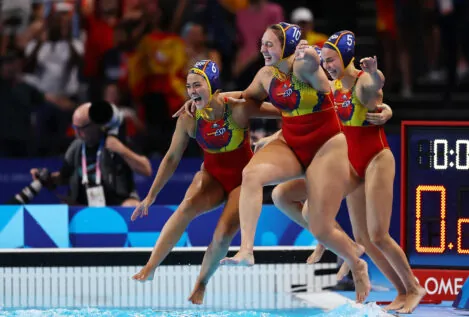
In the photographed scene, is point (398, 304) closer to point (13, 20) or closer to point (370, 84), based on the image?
point (370, 84)

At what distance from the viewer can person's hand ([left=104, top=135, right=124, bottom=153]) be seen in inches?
422

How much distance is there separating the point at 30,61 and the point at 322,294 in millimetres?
5420

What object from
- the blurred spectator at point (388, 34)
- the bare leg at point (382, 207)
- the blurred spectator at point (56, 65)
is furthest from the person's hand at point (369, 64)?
the blurred spectator at point (56, 65)

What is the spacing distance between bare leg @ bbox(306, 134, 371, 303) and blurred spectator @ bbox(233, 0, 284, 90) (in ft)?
17.6

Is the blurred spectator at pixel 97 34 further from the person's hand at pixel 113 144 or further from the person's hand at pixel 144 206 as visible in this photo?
the person's hand at pixel 144 206

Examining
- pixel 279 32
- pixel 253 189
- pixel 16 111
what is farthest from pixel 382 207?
pixel 16 111

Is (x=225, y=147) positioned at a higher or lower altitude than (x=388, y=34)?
lower

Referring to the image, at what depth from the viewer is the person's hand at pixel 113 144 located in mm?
10719

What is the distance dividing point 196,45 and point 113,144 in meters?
2.65

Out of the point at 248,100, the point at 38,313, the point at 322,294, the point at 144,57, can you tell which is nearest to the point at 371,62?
the point at 248,100

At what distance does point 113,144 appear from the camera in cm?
1073

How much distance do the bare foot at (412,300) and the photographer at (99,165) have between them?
3140 millimetres

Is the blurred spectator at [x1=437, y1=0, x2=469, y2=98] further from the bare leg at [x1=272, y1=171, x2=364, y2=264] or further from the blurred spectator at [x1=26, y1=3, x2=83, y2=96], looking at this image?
the bare leg at [x1=272, y1=171, x2=364, y2=264]

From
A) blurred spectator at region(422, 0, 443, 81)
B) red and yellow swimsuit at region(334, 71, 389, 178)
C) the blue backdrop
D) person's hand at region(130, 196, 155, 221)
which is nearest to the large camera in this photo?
the blue backdrop
